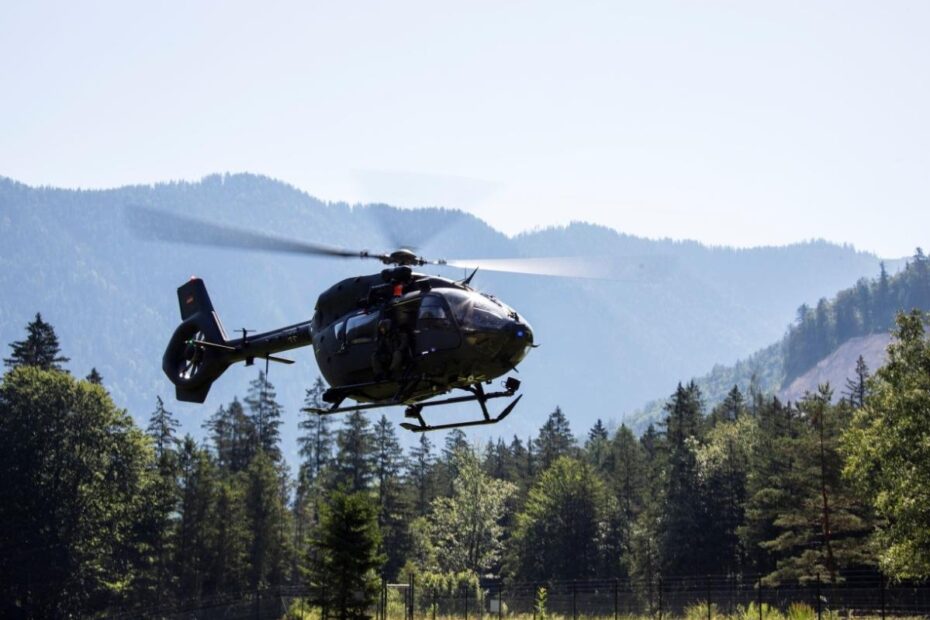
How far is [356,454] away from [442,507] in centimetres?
843

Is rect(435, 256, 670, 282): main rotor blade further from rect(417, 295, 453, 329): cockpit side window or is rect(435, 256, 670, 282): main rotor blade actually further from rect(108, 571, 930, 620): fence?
rect(108, 571, 930, 620): fence

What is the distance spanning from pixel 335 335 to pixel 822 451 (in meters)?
40.6

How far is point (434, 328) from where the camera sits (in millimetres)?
23859

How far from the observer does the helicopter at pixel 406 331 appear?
933 inches

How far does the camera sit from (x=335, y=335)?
26.1 meters

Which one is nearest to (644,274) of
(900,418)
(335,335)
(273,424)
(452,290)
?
(452,290)

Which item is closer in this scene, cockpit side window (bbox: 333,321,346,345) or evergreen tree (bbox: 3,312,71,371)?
cockpit side window (bbox: 333,321,346,345)

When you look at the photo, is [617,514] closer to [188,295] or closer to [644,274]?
[188,295]

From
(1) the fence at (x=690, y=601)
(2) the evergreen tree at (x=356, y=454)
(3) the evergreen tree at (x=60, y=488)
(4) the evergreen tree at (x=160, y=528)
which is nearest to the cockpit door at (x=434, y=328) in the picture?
(1) the fence at (x=690, y=601)

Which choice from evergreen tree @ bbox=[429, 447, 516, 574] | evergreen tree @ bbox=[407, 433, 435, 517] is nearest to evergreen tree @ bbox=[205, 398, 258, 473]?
evergreen tree @ bbox=[407, 433, 435, 517]

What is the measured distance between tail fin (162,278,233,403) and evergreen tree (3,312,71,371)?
176ft

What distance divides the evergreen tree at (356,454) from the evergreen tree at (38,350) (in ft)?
81.4

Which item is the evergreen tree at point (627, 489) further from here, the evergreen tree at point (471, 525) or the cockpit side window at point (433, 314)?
the cockpit side window at point (433, 314)

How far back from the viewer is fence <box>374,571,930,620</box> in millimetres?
47219
